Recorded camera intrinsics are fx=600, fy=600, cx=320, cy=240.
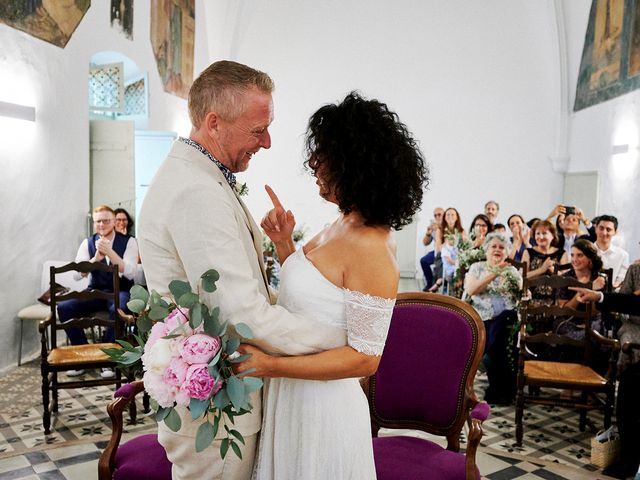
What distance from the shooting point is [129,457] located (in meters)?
2.81

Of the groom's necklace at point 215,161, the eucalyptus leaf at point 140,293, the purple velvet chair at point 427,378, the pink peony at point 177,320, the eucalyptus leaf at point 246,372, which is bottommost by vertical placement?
the purple velvet chair at point 427,378

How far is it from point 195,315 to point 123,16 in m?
9.51

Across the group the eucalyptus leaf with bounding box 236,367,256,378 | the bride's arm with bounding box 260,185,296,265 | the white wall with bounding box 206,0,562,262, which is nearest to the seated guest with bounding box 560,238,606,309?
the bride's arm with bounding box 260,185,296,265

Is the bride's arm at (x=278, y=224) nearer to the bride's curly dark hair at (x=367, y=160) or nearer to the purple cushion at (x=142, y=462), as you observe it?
the bride's curly dark hair at (x=367, y=160)

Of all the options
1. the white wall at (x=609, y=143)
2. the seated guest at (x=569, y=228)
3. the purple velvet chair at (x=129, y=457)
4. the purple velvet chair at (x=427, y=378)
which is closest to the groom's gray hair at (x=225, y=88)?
the purple velvet chair at (x=129, y=457)

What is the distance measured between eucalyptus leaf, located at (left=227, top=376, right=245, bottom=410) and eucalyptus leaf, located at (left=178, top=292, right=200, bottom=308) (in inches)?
8.5

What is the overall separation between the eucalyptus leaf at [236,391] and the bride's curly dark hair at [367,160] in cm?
68

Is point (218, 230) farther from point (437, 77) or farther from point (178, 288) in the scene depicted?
point (437, 77)

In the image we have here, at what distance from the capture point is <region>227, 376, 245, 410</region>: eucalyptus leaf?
59.2 inches

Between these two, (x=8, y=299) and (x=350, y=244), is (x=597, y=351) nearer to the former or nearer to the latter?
(x=350, y=244)

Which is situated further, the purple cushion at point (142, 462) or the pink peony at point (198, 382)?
the purple cushion at point (142, 462)

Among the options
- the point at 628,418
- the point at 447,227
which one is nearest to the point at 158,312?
the point at 628,418

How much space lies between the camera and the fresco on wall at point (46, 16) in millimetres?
6672

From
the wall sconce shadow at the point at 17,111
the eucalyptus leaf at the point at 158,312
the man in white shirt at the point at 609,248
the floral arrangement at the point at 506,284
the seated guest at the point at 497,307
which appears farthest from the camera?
the man in white shirt at the point at 609,248
